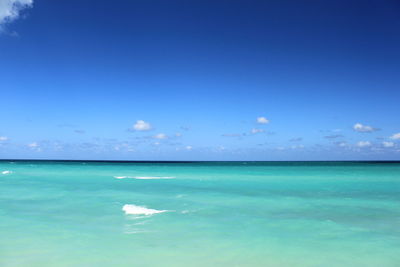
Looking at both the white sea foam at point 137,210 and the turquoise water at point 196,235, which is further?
the white sea foam at point 137,210

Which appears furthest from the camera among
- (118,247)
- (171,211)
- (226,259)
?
(171,211)

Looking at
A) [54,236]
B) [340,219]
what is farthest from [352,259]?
[54,236]

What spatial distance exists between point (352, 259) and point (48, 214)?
31.2 feet

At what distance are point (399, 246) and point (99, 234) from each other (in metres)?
7.36

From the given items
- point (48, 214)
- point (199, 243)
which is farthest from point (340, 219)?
point (48, 214)

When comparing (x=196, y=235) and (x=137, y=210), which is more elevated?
(x=137, y=210)

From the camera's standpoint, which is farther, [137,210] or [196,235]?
[137,210]

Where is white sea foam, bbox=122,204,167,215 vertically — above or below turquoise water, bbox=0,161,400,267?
above

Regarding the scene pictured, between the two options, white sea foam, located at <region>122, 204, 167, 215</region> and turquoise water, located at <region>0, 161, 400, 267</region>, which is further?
white sea foam, located at <region>122, 204, 167, 215</region>

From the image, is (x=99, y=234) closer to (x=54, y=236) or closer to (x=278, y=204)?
(x=54, y=236)

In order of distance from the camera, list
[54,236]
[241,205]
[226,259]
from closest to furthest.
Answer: [226,259]
[54,236]
[241,205]

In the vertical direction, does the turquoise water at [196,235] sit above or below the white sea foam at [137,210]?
below

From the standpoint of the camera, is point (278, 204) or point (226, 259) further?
point (278, 204)

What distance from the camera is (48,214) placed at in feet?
34.4
